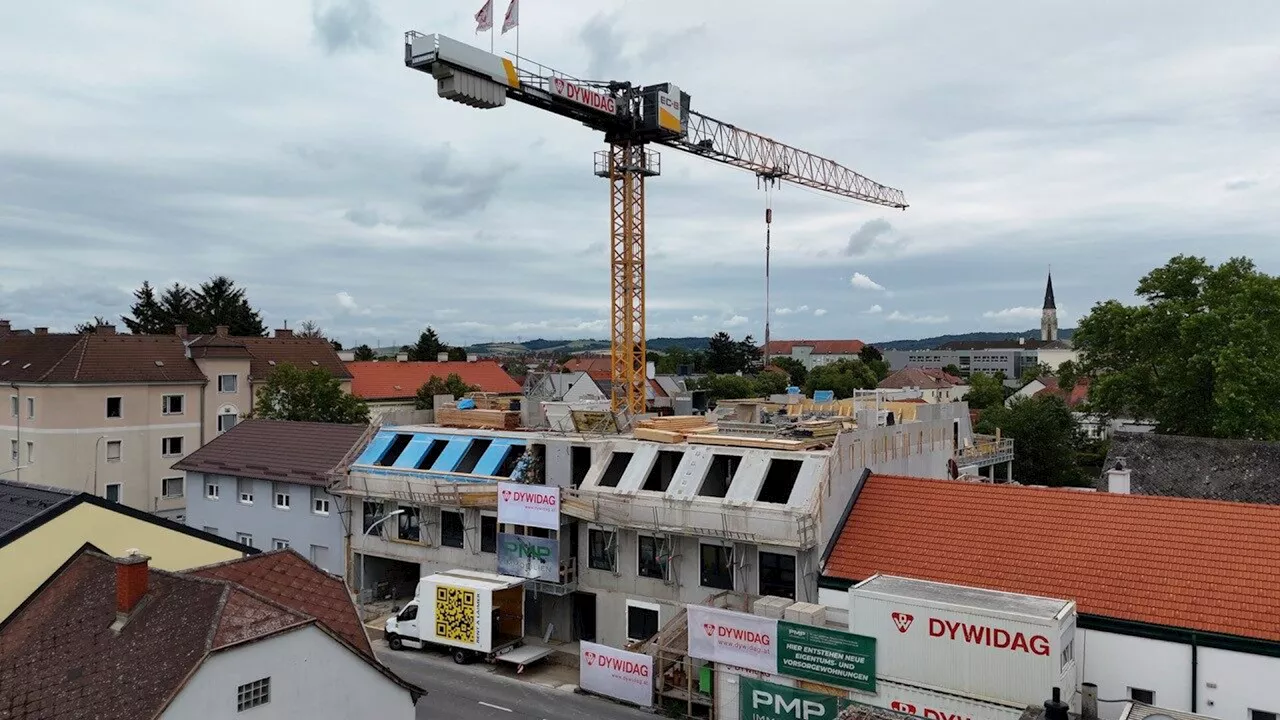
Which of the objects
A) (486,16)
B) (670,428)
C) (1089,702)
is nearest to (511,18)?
(486,16)

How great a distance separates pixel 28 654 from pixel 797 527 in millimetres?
18116

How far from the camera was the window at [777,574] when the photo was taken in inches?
1043

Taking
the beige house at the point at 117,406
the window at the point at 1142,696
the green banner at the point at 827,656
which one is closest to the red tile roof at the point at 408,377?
the beige house at the point at 117,406

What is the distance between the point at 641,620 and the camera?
95.4ft

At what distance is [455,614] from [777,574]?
34.5 feet

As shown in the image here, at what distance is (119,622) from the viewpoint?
1659cm

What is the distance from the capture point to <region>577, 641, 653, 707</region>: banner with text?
83.6 ft

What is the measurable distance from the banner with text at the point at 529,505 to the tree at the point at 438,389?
4222 centimetres

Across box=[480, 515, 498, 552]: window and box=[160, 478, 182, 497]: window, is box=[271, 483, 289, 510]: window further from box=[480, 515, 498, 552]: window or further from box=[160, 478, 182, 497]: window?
box=[160, 478, 182, 497]: window

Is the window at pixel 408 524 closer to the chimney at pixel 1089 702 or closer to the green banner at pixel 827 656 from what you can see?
the green banner at pixel 827 656

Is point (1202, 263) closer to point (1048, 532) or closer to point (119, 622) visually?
point (1048, 532)

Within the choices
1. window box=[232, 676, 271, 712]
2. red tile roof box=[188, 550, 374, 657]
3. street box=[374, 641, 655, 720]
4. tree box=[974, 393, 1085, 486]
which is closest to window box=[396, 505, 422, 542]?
street box=[374, 641, 655, 720]

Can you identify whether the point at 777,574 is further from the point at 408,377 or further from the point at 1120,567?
the point at 408,377

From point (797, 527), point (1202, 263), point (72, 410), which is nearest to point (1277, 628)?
point (797, 527)
